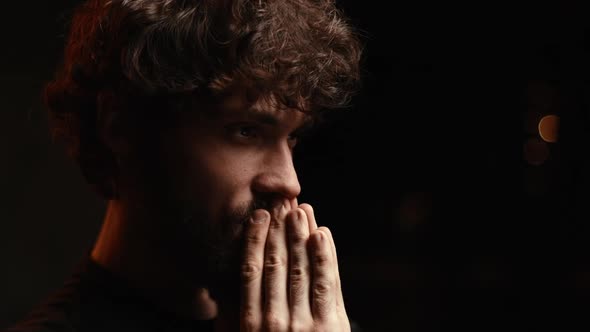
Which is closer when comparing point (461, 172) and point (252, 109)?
point (252, 109)

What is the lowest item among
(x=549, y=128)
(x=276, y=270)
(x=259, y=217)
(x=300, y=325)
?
(x=300, y=325)

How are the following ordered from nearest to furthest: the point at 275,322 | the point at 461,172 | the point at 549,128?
the point at 275,322, the point at 549,128, the point at 461,172

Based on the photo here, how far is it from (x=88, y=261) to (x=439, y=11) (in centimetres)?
174

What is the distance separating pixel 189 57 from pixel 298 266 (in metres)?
0.49

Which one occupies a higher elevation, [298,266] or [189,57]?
[189,57]

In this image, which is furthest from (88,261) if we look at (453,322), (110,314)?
(453,322)

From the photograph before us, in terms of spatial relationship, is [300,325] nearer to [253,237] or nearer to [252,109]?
[253,237]

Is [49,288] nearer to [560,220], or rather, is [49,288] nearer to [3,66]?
[3,66]

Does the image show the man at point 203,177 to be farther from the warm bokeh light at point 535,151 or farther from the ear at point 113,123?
the warm bokeh light at point 535,151

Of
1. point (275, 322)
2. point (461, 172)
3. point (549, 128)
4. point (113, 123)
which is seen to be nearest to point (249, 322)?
point (275, 322)

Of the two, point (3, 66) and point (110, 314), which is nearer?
point (110, 314)

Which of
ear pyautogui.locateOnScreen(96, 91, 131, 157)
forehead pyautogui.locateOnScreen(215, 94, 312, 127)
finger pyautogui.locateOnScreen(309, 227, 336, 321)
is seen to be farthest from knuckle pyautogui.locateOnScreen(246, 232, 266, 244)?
ear pyautogui.locateOnScreen(96, 91, 131, 157)

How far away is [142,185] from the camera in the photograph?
1.58 metres

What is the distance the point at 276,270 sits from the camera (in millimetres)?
1472
